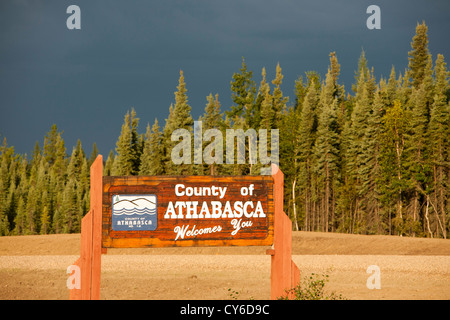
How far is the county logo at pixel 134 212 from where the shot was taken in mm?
11109

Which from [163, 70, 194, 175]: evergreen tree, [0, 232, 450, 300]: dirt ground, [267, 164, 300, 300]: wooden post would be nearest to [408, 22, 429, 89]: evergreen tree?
[163, 70, 194, 175]: evergreen tree

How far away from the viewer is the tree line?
56781 mm

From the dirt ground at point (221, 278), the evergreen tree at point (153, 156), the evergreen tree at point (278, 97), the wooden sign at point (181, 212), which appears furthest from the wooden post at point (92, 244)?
the evergreen tree at point (278, 97)

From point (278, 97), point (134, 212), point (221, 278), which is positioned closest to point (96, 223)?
point (134, 212)

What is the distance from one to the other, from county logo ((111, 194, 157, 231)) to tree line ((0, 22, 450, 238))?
4954 centimetres

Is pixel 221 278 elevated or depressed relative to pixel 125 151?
depressed

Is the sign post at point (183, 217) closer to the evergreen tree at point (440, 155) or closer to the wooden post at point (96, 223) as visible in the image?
the wooden post at point (96, 223)

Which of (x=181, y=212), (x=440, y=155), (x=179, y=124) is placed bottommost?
(x=181, y=212)

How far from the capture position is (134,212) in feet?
36.8

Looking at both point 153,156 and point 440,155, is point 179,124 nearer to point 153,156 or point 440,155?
point 153,156

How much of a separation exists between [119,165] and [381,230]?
37334 mm

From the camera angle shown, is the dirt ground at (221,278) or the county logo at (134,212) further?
the dirt ground at (221,278)

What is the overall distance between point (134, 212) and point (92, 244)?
110 centimetres

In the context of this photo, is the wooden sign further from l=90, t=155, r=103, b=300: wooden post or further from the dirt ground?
the dirt ground
